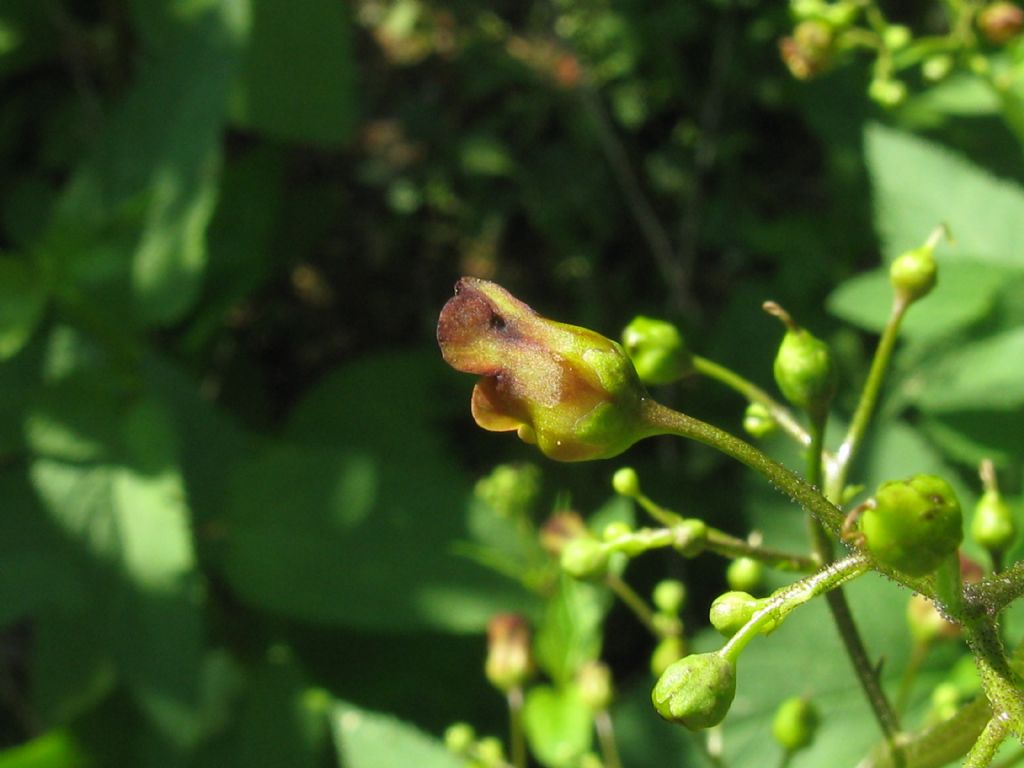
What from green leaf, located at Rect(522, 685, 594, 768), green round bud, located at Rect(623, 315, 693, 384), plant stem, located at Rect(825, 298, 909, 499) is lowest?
green leaf, located at Rect(522, 685, 594, 768)

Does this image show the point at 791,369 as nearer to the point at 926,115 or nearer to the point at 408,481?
the point at 408,481

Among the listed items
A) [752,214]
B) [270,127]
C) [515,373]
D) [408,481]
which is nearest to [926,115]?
[752,214]

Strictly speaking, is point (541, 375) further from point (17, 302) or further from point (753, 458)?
point (17, 302)

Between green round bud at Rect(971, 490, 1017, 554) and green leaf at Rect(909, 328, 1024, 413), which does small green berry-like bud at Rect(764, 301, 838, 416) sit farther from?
green leaf at Rect(909, 328, 1024, 413)

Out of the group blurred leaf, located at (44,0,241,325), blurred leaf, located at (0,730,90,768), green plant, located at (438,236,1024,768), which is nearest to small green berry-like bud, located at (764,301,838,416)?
green plant, located at (438,236,1024,768)

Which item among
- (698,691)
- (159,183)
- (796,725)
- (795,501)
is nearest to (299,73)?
(159,183)

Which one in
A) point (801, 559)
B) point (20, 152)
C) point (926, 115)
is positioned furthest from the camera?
point (20, 152)
